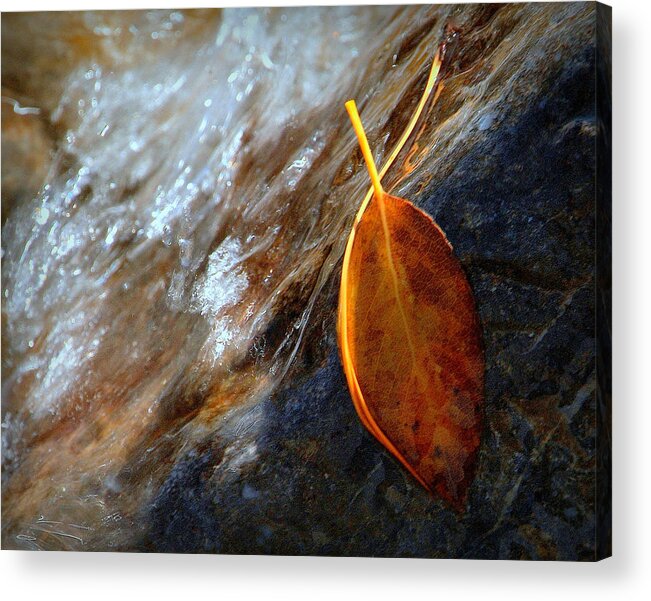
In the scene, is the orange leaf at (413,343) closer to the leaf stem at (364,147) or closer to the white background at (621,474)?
the leaf stem at (364,147)

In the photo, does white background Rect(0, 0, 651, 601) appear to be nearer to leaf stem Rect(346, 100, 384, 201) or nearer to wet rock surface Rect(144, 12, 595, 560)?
wet rock surface Rect(144, 12, 595, 560)

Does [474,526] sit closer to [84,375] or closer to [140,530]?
[140,530]

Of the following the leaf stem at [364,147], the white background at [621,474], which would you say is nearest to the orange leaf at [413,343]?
the leaf stem at [364,147]

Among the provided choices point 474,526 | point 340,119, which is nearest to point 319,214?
point 340,119

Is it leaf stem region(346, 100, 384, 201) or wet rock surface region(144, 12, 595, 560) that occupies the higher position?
leaf stem region(346, 100, 384, 201)

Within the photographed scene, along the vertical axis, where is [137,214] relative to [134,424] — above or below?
above

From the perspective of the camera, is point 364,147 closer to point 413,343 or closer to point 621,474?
point 413,343

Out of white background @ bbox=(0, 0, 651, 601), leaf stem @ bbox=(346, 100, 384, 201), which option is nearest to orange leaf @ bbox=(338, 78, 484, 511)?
leaf stem @ bbox=(346, 100, 384, 201)

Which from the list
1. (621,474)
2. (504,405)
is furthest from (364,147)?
(621,474)

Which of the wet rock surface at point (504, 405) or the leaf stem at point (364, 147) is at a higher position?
the leaf stem at point (364, 147)
